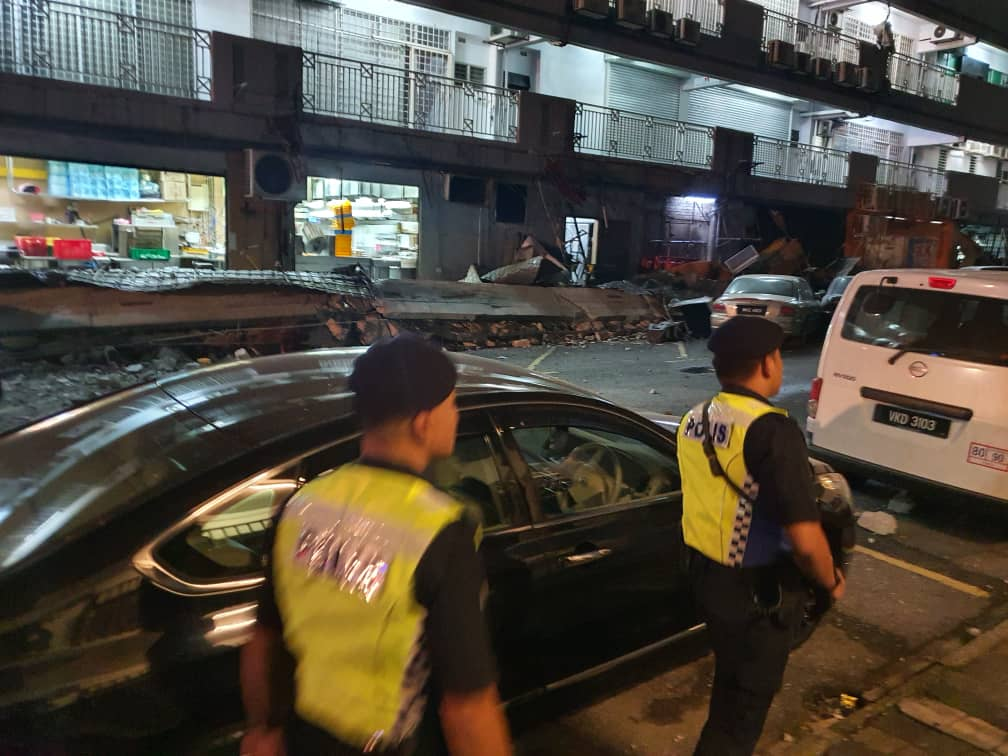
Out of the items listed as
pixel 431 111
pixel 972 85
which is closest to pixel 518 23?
pixel 431 111

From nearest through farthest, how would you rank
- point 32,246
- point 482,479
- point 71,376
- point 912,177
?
1. point 482,479
2. point 71,376
3. point 32,246
4. point 912,177

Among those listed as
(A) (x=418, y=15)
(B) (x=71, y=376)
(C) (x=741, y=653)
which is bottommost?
(B) (x=71, y=376)

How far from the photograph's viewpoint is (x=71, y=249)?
498 inches

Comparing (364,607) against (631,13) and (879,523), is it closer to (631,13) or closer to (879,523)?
(879,523)

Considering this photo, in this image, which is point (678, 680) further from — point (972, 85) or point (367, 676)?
point (972, 85)

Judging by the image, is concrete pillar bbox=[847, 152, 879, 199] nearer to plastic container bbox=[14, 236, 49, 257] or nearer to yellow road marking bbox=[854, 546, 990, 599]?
yellow road marking bbox=[854, 546, 990, 599]

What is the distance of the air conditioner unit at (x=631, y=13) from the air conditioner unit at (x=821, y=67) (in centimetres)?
741

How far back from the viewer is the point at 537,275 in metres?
16.2

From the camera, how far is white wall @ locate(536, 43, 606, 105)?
2048 centimetres

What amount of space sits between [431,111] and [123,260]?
7396mm

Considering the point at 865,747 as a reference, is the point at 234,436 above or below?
above

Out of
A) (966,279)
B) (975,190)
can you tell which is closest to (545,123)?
Result: (966,279)

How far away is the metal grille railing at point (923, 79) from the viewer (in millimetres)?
26844

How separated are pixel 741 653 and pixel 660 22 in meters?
20.4
